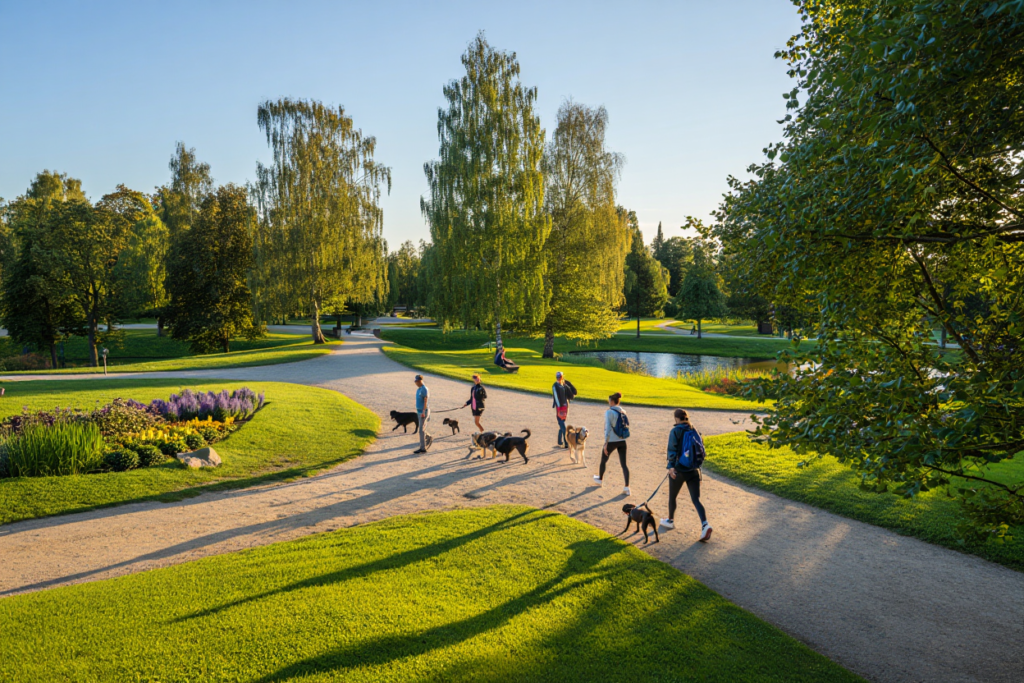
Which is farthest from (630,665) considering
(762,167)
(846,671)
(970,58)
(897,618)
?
(762,167)

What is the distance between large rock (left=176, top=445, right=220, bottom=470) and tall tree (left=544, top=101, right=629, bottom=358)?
90.3ft

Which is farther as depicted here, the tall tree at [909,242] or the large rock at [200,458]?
the large rock at [200,458]

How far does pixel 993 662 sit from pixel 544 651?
15.4 ft

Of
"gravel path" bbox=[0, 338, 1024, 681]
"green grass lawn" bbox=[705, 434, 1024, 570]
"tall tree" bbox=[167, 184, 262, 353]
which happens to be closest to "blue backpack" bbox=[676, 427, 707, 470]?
"gravel path" bbox=[0, 338, 1024, 681]

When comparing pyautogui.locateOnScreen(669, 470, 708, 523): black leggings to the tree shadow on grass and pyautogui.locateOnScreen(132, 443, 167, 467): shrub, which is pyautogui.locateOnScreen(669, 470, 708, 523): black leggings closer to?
the tree shadow on grass

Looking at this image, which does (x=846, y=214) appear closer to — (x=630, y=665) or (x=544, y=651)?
(x=630, y=665)

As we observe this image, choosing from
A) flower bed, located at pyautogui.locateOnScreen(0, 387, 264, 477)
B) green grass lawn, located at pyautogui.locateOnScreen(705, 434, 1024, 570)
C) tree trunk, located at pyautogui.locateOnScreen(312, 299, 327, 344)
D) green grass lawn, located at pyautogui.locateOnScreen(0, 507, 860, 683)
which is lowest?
green grass lawn, located at pyautogui.locateOnScreen(705, 434, 1024, 570)

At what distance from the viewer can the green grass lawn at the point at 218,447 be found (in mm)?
9781

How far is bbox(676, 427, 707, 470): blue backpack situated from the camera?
840 cm

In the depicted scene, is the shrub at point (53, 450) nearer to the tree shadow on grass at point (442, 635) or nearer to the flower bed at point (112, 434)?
the flower bed at point (112, 434)

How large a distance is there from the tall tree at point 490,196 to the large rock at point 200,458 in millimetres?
21423

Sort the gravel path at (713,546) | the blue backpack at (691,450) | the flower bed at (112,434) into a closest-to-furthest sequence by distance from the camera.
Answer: the gravel path at (713,546) < the blue backpack at (691,450) < the flower bed at (112,434)

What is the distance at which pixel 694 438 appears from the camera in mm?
8414

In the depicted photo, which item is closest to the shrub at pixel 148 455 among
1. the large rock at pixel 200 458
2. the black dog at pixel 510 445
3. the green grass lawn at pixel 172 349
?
the large rock at pixel 200 458
